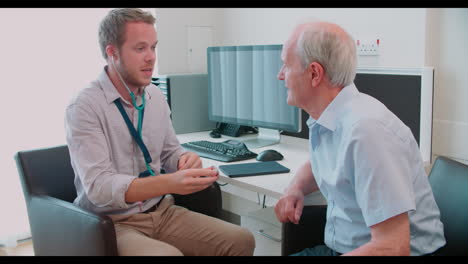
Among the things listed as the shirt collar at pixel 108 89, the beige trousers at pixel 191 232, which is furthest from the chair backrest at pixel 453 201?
the shirt collar at pixel 108 89

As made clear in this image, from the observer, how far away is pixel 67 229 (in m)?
1.63

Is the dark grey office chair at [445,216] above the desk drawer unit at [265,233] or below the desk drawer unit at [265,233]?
above

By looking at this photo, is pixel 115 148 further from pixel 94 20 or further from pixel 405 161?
pixel 94 20

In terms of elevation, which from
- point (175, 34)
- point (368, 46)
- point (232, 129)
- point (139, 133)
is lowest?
point (232, 129)

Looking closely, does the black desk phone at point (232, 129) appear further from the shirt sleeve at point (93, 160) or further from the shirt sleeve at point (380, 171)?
the shirt sleeve at point (380, 171)

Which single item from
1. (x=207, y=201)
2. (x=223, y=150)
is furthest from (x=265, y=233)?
(x=223, y=150)

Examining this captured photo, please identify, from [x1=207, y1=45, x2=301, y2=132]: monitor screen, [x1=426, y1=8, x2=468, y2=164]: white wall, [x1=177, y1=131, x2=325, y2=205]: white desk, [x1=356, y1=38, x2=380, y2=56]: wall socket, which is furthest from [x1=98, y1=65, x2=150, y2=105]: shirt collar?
[x1=426, y1=8, x2=468, y2=164]: white wall

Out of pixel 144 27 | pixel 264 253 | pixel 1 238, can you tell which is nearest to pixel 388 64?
pixel 264 253

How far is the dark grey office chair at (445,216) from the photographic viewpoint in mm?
1382

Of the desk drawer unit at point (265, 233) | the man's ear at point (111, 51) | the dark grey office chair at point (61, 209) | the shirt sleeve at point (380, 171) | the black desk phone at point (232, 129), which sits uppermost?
the man's ear at point (111, 51)

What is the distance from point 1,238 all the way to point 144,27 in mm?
1802

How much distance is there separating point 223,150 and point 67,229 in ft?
2.67

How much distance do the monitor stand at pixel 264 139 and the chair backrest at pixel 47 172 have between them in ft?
2.85

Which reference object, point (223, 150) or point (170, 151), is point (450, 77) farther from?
point (170, 151)
